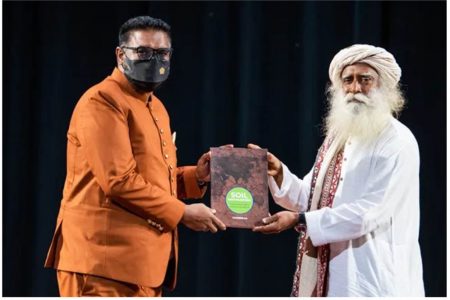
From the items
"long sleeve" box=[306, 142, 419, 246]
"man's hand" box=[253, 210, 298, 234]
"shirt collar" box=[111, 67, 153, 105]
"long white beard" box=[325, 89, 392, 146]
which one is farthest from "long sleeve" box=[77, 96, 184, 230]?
"long white beard" box=[325, 89, 392, 146]

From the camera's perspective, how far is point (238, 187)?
306cm

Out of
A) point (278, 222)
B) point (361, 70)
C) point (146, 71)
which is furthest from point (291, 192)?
point (146, 71)

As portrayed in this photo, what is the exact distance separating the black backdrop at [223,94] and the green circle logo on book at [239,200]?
1140 mm

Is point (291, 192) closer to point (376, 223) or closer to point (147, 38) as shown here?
point (376, 223)

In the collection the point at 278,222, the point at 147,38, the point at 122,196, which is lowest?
the point at 278,222

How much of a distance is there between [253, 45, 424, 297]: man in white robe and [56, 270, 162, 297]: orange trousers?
0.49 metres

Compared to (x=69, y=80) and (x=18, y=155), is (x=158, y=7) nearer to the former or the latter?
(x=69, y=80)

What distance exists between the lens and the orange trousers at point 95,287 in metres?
2.79

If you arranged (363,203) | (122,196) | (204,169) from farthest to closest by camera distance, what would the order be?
(204,169) < (363,203) < (122,196)

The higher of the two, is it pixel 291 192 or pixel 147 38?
pixel 147 38

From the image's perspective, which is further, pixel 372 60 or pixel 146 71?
pixel 372 60

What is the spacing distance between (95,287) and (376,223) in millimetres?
959

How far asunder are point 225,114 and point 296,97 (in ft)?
1.16

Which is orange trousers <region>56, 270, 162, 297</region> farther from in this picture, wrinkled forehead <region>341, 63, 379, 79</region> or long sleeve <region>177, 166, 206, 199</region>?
wrinkled forehead <region>341, 63, 379, 79</region>
